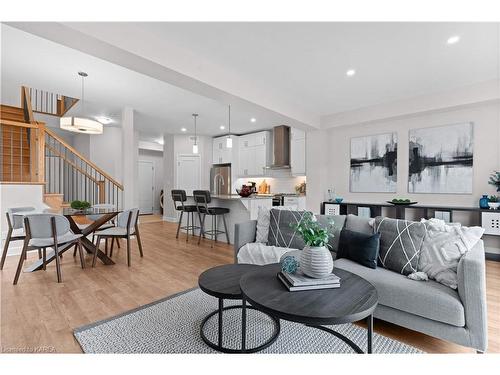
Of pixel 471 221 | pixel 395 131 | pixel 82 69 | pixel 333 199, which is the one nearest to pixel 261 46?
pixel 82 69

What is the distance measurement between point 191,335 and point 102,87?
3973 millimetres

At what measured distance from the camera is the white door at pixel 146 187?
933 cm

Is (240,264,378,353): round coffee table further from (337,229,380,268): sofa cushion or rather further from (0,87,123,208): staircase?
(0,87,123,208): staircase

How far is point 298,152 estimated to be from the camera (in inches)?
251

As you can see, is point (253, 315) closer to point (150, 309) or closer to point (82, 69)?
point (150, 309)

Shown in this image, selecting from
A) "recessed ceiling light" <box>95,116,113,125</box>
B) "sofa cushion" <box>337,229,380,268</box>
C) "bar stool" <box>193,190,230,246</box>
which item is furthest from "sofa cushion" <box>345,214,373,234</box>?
"recessed ceiling light" <box>95,116,113,125</box>

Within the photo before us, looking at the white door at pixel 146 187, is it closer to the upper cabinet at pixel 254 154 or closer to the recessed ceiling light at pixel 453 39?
the upper cabinet at pixel 254 154

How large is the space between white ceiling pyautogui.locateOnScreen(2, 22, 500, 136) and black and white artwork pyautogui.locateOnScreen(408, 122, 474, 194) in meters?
0.75

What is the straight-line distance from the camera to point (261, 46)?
8.93ft

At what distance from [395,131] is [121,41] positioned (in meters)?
4.62

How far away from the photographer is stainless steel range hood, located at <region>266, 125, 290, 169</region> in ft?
21.6

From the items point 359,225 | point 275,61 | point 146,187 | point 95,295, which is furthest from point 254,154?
point 95,295

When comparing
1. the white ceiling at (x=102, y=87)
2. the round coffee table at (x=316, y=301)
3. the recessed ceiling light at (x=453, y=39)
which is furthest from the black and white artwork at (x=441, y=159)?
the round coffee table at (x=316, y=301)

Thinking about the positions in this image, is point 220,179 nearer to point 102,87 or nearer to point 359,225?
point 102,87
